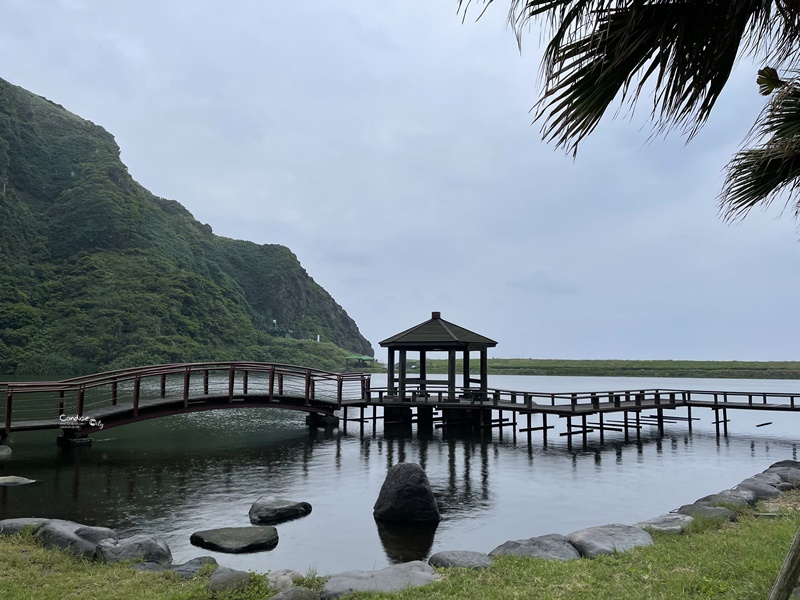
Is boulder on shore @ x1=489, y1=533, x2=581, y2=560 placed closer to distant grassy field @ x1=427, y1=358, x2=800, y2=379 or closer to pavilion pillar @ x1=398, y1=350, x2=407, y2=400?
pavilion pillar @ x1=398, y1=350, x2=407, y2=400

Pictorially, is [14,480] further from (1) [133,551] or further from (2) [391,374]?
(2) [391,374]

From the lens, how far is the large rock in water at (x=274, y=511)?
9.96 meters

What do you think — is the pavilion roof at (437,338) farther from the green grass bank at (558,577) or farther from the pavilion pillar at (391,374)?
the green grass bank at (558,577)

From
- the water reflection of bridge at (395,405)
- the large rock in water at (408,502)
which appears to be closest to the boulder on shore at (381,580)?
the large rock in water at (408,502)

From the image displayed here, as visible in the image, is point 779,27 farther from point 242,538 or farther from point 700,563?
point 242,538

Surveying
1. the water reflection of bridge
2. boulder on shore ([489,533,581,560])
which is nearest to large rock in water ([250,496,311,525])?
boulder on shore ([489,533,581,560])

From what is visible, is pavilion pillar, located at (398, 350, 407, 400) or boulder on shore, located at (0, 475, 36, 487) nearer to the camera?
boulder on shore, located at (0, 475, 36, 487)

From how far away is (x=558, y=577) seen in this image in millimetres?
5703

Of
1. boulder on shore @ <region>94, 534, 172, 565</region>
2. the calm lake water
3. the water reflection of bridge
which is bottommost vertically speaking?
the calm lake water

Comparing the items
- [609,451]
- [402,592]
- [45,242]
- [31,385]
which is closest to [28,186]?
[45,242]

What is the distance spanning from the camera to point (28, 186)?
87.9m

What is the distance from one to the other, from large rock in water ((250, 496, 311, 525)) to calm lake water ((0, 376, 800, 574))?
0.74 ft

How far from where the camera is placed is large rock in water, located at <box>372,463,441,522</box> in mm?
9906

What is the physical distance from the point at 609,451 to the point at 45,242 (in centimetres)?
8185
